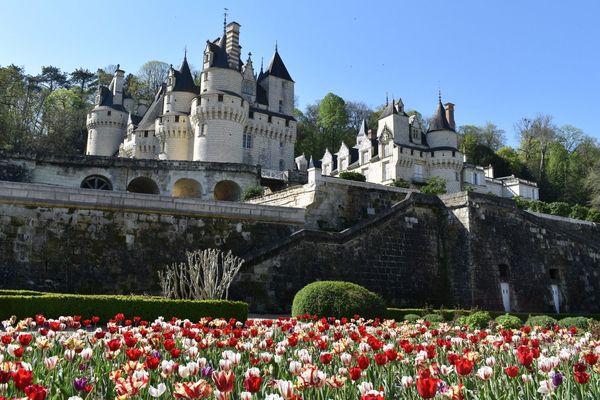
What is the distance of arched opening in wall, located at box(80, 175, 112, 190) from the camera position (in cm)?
3416

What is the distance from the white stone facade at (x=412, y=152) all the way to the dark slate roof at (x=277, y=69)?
1002 cm

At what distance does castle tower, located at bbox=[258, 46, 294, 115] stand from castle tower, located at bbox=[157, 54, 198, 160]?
21.8 feet

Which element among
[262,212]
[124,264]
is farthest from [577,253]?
[124,264]

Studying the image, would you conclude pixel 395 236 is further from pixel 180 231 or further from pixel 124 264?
pixel 124 264

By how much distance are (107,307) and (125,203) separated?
19.4ft

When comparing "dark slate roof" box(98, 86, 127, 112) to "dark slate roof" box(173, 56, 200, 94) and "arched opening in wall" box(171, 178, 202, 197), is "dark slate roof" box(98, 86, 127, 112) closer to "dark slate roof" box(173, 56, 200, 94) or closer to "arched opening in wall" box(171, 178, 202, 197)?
"dark slate roof" box(173, 56, 200, 94)

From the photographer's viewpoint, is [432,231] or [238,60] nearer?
[432,231]

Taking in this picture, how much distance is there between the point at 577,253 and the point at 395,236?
34.1ft

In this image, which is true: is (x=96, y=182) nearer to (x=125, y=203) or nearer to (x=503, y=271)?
(x=125, y=203)

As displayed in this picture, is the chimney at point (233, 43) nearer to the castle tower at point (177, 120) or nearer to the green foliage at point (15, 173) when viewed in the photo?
the castle tower at point (177, 120)

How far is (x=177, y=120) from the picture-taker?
47188 millimetres

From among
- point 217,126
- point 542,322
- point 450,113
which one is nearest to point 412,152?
point 450,113

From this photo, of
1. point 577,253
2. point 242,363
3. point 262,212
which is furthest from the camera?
point 577,253

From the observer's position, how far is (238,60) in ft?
158
